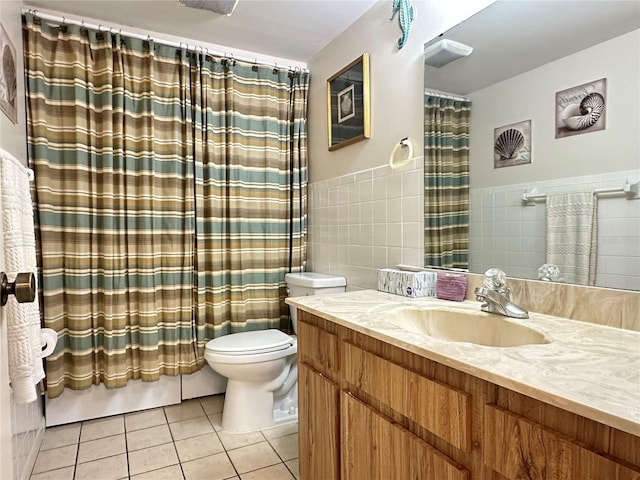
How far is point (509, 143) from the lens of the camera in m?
1.28

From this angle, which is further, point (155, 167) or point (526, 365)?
point (155, 167)

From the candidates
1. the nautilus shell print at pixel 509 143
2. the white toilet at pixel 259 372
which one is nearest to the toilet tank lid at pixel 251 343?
the white toilet at pixel 259 372

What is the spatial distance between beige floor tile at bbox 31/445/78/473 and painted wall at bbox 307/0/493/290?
1.58 m

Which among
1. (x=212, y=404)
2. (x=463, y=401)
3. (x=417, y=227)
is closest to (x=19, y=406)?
(x=212, y=404)

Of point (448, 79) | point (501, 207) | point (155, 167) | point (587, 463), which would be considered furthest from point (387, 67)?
point (587, 463)

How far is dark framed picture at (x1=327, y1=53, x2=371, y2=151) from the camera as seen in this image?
192 centimetres

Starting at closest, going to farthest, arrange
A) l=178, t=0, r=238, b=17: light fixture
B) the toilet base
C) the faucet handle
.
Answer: the faucet handle, l=178, t=0, r=238, b=17: light fixture, the toilet base

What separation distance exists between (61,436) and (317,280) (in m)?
1.56

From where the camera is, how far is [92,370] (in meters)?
2.01

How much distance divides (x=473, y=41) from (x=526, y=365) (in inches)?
47.4

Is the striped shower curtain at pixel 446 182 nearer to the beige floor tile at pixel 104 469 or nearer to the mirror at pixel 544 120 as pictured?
the mirror at pixel 544 120

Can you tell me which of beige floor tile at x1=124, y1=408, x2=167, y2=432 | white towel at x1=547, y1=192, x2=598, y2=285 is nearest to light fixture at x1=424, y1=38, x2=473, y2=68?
white towel at x1=547, y1=192, x2=598, y2=285

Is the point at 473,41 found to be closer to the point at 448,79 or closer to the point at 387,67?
the point at 448,79

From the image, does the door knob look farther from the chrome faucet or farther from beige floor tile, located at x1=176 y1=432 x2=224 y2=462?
beige floor tile, located at x1=176 y1=432 x2=224 y2=462
